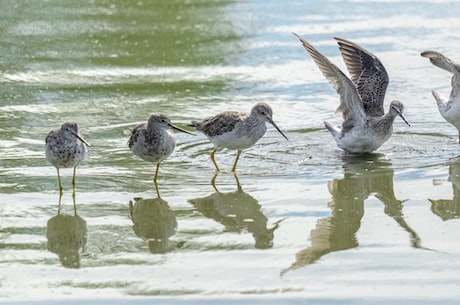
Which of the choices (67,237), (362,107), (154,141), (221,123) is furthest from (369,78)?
(67,237)

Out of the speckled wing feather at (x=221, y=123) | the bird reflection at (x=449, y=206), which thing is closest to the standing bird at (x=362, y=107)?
the speckled wing feather at (x=221, y=123)

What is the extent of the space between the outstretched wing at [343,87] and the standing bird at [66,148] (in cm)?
245

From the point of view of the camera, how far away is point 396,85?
1269 cm

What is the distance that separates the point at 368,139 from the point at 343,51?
70.8 inches

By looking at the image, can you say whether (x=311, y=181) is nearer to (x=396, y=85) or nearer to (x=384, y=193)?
(x=384, y=193)

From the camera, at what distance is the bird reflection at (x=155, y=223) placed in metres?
7.51

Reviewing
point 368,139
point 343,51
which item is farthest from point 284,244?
point 343,51

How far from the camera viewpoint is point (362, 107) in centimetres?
1071

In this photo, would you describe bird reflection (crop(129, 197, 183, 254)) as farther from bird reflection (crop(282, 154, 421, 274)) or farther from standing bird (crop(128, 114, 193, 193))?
bird reflection (crop(282, 154, 421, 274))

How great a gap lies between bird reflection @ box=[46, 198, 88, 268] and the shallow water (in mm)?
21

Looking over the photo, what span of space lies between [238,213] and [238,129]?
1.51 metres

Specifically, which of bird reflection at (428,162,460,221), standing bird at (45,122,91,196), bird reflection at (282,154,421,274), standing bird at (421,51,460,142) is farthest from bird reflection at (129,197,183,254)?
standing bird at (421,51,460,142)

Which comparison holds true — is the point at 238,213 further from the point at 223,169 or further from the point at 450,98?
the point at 450,98

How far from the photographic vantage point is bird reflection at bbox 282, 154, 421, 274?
738cm
